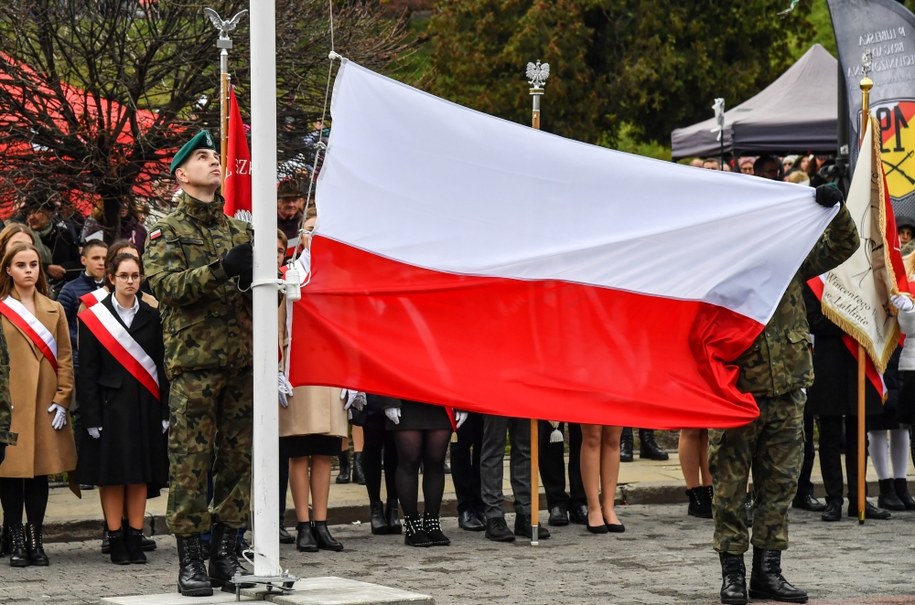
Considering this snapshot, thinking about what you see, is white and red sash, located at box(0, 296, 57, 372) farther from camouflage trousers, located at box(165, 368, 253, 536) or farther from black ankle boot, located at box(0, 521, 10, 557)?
camouflage trousers, located at box(165, 368, 253, 536)

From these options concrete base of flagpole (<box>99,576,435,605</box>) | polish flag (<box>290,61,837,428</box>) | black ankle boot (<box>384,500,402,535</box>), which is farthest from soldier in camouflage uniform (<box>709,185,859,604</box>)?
black ankle boot (<box>384,500,402,535</box>)

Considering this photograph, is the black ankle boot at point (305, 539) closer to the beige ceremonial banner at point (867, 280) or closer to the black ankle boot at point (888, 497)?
the beige ceremonial banner at point (867, 280)

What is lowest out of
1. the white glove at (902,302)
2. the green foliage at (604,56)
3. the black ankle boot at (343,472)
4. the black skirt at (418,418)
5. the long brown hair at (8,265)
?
the black ankle boot at (343,472)

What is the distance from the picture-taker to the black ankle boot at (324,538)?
10.6 metres

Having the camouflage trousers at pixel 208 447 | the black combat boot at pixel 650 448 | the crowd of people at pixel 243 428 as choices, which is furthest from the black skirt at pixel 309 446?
the black combat boot at pixel 650 448

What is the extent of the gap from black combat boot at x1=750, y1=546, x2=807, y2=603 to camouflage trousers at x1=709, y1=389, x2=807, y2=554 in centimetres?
8

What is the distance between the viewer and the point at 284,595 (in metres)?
7.46

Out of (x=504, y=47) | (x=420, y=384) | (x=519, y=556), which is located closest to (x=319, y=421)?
(x=519, y=556)

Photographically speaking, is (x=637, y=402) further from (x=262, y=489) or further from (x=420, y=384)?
(x=262, y=489)

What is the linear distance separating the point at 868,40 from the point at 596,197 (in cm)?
574

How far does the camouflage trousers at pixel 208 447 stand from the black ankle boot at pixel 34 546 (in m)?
2.26

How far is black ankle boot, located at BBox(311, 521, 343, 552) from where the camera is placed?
10.6 m

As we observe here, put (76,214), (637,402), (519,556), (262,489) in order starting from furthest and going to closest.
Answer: (76,214) → (519,556) → (637,402) → (262,489)

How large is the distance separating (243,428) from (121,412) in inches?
88.6
